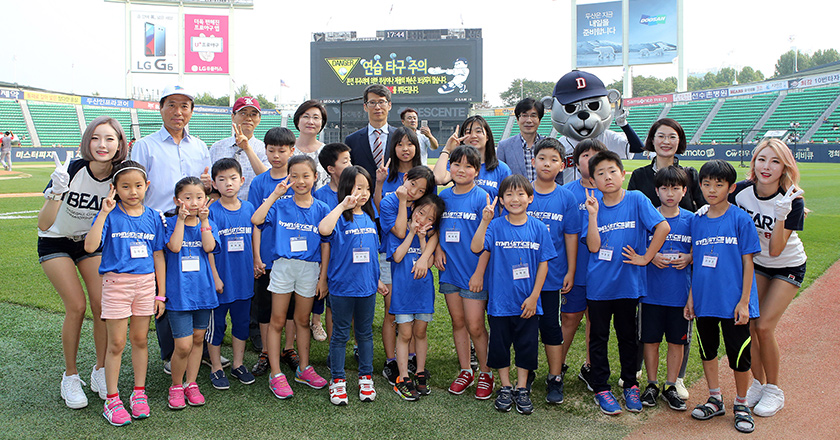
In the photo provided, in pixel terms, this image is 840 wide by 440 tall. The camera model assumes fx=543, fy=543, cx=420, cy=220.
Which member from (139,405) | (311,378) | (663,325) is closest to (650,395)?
(663,325)

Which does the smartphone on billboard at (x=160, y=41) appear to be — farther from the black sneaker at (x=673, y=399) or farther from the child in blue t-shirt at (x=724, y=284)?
the black sneaker at (x=673, y=399)

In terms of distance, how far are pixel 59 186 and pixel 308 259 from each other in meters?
1.62

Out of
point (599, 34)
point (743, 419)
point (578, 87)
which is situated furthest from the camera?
point (599, 34)

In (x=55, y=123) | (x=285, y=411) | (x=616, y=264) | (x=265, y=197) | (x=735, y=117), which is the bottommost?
(x=285, y=411)

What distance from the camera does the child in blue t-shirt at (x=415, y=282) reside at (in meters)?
3.88

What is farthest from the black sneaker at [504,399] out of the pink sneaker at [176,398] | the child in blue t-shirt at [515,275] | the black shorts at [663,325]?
the pink sneaker at [176,398]

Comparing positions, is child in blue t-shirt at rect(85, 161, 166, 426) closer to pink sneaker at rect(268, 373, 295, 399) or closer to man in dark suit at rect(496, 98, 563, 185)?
pink sneaker at rect(268, 373, 295, 399)

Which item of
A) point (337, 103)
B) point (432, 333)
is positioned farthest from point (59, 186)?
point (337, 103)

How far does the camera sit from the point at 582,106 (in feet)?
17.2

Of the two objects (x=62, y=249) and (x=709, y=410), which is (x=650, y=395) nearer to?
(x=709, y=410)

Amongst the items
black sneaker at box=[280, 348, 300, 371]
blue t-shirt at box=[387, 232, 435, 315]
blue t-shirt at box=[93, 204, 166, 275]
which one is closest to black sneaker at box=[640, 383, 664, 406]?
blue t-shirt at box=[387, 232, 435, 315]

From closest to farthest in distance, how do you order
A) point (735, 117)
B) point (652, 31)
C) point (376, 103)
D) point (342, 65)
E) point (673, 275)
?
point (673, 275)
point (376, 103)
point (342, 65)
point (652, 31)
point (735, 117)

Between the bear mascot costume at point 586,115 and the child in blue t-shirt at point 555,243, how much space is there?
1.28 m

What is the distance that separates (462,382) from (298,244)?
1.56 m
